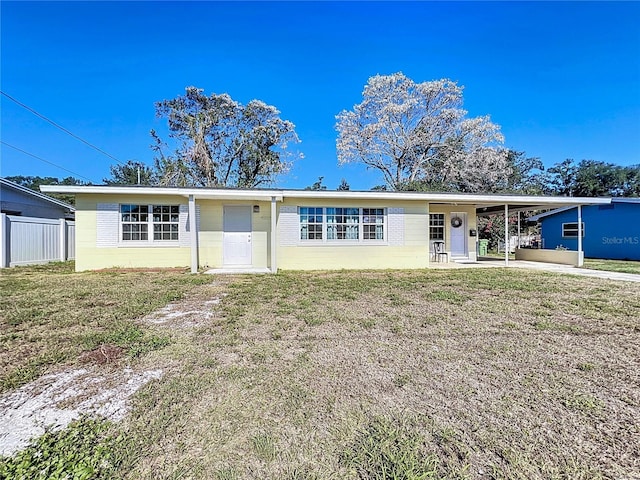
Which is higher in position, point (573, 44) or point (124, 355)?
point (573, 44)

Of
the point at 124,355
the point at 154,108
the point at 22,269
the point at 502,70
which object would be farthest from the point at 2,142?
the point at 502,70

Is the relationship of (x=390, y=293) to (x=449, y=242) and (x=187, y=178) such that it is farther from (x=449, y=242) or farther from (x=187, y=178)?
(x=187, y=178)

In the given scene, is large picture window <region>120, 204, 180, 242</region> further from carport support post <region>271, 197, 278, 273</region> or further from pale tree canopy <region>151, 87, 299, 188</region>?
pale tree canopy <region>151, 87, 299, 188</region>

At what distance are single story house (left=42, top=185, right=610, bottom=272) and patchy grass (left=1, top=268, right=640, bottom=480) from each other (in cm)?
603

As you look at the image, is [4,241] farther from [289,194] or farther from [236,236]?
[289,194]

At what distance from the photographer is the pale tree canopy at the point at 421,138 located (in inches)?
886

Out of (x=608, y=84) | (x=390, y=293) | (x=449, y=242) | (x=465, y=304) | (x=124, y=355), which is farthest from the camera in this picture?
(x=608, y=84)

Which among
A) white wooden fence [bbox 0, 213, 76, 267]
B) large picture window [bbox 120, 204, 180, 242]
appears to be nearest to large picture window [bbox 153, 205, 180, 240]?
large picture window [bbox 120, 204, 180, 242]

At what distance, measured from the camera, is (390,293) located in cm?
678

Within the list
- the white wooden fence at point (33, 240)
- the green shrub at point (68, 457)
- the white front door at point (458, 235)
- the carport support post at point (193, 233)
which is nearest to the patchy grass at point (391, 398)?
the green shrub at point (68, 457)

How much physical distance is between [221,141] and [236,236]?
54.1 feet

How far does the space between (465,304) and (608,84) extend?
22617mm

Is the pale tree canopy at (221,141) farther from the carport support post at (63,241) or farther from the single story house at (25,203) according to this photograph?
the carport support post at (63,241)

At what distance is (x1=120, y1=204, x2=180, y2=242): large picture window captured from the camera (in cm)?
1050
